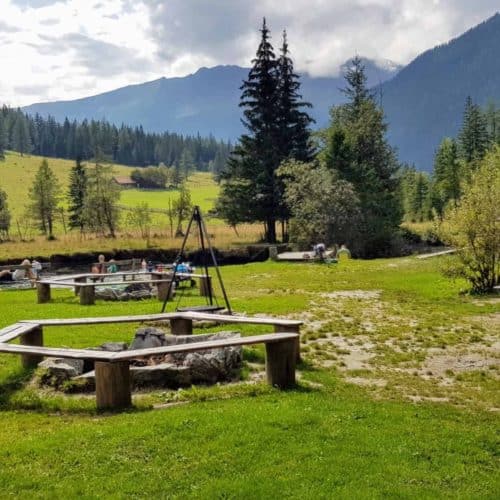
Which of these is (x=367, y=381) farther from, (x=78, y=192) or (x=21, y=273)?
(x=78, y=192)

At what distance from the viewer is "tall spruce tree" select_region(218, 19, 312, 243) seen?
42.1 m

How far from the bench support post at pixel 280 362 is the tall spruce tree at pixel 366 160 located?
99.4 feet

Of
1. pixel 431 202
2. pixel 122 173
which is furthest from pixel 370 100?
pixel 122 173

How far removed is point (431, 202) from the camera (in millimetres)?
77812

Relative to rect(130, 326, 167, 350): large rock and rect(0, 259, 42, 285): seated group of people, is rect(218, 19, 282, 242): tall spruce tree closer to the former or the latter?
rect(0, 259, 42, 285): seated group of people

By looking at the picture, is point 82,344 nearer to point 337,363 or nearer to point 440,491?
point 337,363

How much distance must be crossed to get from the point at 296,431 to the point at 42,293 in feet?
46.3

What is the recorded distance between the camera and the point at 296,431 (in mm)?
5910

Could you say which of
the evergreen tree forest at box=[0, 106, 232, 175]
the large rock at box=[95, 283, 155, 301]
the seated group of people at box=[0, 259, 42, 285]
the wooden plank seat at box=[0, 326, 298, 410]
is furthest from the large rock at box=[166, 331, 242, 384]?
the evergreen tree forest at box=[0, 106, 232, 175]

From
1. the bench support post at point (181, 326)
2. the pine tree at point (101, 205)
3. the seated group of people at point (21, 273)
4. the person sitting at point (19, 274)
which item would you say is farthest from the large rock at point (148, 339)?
the pine tree at point (101, 205)

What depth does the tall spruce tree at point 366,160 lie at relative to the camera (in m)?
40.9

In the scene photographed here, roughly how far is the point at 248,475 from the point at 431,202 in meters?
77.4

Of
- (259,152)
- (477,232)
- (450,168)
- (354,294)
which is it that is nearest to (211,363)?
(354,294)

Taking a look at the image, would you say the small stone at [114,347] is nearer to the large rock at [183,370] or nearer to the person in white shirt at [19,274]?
the large rock at [183,370]
